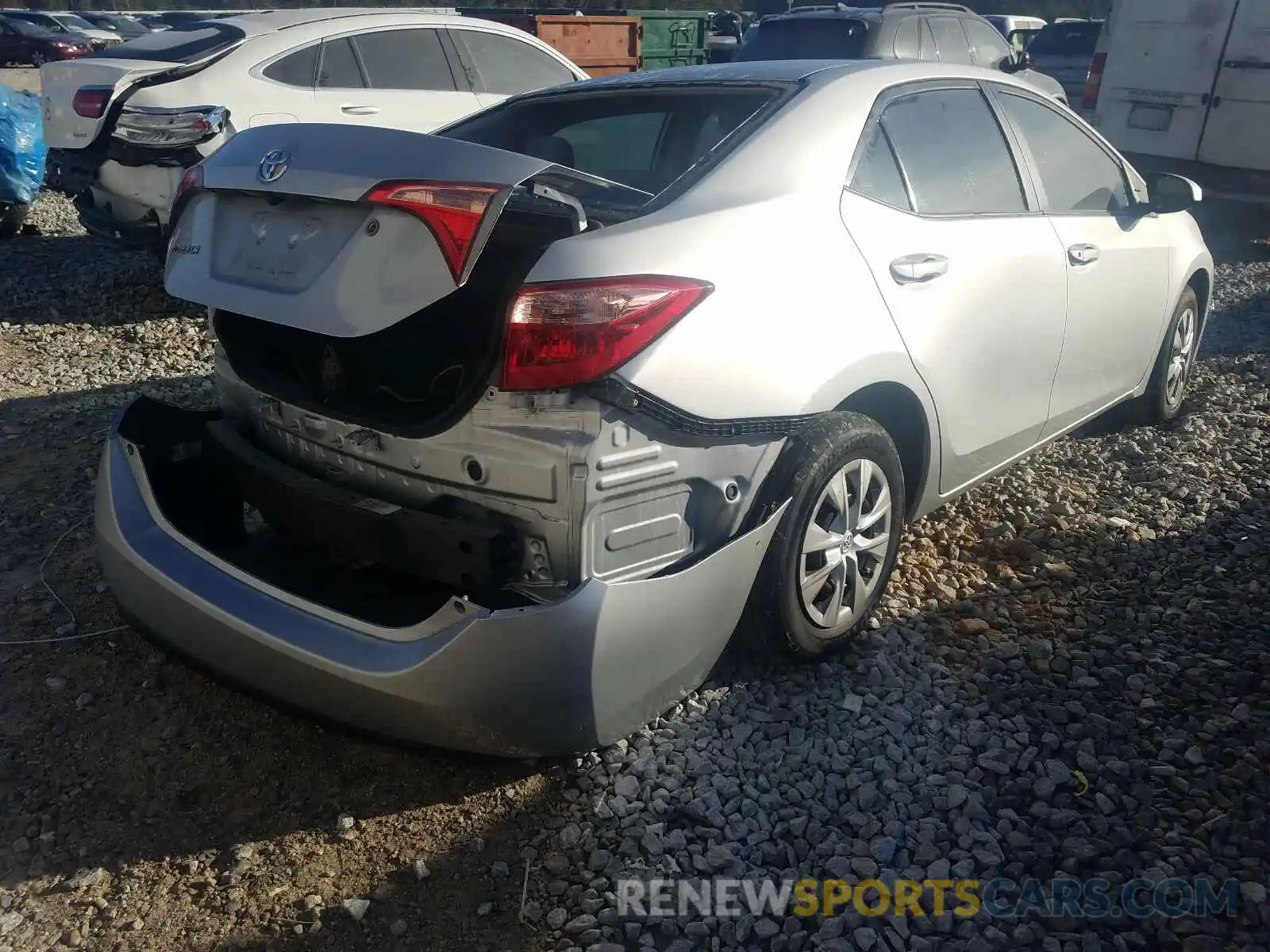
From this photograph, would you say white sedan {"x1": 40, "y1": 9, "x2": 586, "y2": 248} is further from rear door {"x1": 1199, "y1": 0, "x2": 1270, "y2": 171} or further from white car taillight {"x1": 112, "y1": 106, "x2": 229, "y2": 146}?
rear door {"x1": 1199, "y1": 0, "x2": 1270, "y2": 171}

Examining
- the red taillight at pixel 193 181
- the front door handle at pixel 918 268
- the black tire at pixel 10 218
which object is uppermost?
the red taillight at pixel 193 181

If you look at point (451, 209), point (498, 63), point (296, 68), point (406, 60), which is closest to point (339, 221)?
point (451, 209)

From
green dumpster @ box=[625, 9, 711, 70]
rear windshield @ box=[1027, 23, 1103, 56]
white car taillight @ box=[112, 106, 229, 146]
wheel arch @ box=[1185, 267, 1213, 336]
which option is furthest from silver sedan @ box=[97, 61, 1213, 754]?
rear windshield @ box=[1027, 23, 1103, 56]

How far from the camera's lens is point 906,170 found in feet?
10.3

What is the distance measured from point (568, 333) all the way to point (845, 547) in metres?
1.15

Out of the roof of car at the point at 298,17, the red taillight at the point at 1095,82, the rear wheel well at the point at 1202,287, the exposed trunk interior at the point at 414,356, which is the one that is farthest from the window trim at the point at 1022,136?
the red taillight at the point at 1095,82

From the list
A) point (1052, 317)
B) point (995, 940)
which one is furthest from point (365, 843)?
point (1052, 317)

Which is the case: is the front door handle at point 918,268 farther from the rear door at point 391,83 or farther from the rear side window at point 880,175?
the rear door at point 391,83

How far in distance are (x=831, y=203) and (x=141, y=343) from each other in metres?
4.79

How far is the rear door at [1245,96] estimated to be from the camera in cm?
834

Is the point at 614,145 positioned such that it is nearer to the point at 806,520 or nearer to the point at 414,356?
the point at 414,356

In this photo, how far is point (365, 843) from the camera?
2.46m

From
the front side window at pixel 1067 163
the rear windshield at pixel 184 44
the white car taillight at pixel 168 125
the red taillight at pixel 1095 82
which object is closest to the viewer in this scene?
the front side window at pixel 1067 163

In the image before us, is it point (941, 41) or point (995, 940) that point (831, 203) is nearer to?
point (995, 940)
